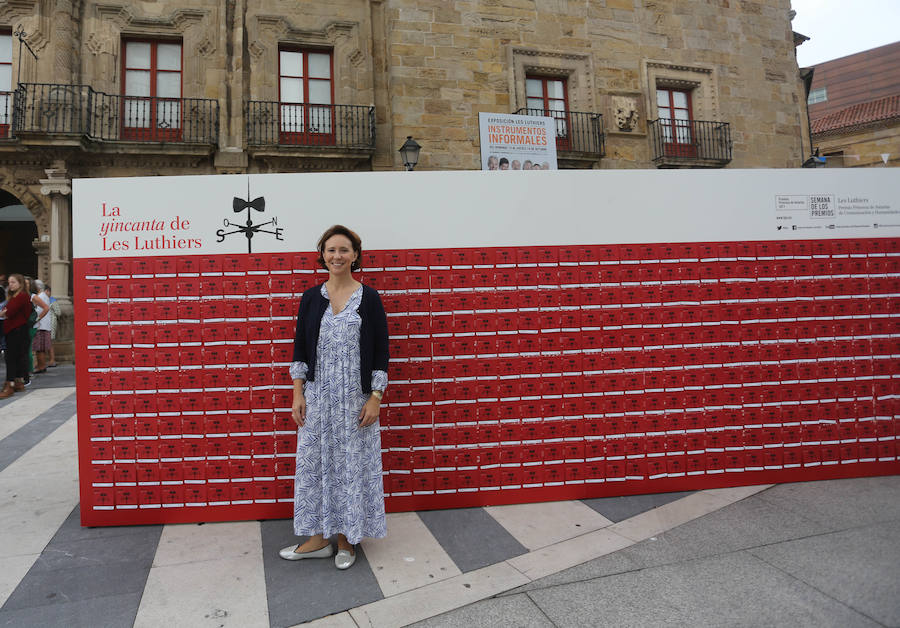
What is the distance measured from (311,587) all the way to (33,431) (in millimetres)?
4481

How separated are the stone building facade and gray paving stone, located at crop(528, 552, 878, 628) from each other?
1085 cm

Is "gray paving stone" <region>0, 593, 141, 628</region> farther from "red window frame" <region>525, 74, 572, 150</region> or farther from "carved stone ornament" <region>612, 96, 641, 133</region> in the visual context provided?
"carved stone ornament" <region>612, 96, 641, 133</region>

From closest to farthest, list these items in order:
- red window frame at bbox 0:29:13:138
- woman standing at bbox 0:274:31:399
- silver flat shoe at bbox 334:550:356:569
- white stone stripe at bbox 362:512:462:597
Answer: white stone stripe at bbox 362:512:462:597
silver flat shoe at bbox 334:550:356:569
woman standing at bbox 0:274:31:399
red window frame at bbox 0:29:13:138

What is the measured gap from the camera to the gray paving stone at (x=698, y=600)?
1.99 metres

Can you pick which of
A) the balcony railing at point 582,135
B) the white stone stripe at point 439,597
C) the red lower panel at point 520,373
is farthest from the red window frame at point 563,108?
the white stone stripe at point 439,597

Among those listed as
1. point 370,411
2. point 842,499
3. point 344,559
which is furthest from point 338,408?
point 842,499

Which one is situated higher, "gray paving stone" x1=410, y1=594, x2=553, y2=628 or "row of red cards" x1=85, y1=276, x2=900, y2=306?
"row of red cards" x1=85, y1=276, x2=900, y2=306

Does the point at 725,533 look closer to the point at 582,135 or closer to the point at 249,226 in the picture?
the point at 249,226

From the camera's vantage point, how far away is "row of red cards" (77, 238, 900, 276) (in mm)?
3066

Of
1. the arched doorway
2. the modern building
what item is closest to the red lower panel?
the arched doorway

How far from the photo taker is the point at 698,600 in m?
2.13

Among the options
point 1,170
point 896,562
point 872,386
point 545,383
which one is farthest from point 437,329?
point 1,170

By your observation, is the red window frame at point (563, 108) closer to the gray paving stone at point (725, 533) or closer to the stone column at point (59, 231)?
the stone column at point (59, 231)

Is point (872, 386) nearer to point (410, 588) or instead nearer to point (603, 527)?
point (603, 527)
